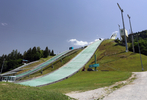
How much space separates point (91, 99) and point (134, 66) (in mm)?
25024

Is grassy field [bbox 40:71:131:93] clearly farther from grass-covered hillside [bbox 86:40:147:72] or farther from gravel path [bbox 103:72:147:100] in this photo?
grass-covered hillside [bbox 86:40:147:72]

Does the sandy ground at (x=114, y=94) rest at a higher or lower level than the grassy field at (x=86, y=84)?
higher

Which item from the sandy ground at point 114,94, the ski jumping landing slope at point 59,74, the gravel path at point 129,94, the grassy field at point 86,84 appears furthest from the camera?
the ski jumping landing slope at point 59,74

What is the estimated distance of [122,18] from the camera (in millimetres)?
51219

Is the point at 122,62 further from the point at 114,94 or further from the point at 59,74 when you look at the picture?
the point at 114,94

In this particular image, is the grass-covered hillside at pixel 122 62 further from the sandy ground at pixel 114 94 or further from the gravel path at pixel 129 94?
the sandy ground at pixel 114 94

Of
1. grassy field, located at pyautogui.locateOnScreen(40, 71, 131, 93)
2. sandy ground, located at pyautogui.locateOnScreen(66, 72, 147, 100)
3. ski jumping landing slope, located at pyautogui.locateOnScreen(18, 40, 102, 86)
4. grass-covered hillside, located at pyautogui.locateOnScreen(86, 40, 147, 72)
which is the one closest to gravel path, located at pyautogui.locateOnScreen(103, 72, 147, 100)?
sandy ground, located at pyautogui.locateOnScreen(66, 72, 147, 100)

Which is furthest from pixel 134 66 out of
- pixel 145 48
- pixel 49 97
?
pixel 49 97

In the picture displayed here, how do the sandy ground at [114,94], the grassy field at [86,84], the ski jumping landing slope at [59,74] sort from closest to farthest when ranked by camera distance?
the sandy ground at [114,94] < the grassy field at [86,84] < the ski jumping landing slope at [59,74]

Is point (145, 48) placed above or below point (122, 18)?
below

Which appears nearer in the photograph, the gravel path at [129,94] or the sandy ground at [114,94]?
the gravel path at [129,94]

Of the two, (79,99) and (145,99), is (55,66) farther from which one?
(145,99)

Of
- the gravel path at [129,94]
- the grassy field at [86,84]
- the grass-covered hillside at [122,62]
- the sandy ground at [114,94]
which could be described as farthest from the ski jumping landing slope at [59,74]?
the gravel path at [129,94]

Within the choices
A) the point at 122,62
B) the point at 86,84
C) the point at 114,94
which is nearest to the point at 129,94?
the point at 114,94
